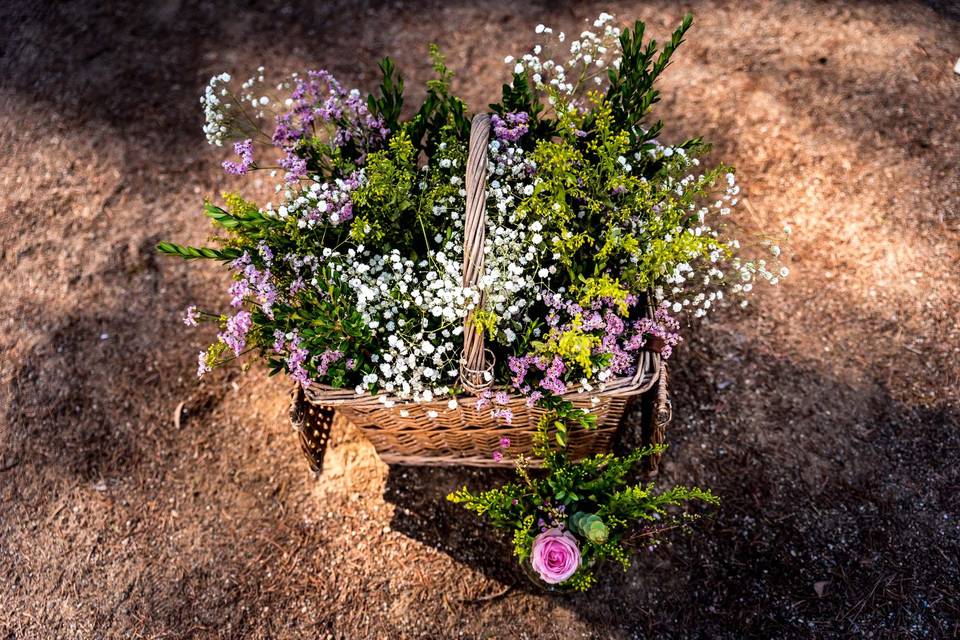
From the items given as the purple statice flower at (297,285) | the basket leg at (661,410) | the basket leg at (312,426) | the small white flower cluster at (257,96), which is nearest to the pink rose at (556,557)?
the basket leg at (661,410)

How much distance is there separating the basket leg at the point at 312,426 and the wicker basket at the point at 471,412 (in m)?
0.01

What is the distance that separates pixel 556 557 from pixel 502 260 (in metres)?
1.24

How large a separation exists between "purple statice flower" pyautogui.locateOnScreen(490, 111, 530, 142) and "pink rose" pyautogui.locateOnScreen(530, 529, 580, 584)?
168 cm

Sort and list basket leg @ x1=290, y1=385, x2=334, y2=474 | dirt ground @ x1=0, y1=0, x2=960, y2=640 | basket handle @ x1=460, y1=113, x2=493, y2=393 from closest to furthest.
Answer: basket handle @ x1=460, y1=113, x2=493, y2=393 → basket leg @ x1=290, y1=385, x2=334, y2=474 → dirt ground @ x1=0, y1=0, x2=960, y2=640

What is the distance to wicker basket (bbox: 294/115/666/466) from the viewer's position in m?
2.17

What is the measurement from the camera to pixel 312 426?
10.5 feet

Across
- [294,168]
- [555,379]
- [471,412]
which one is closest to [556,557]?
[471,412]

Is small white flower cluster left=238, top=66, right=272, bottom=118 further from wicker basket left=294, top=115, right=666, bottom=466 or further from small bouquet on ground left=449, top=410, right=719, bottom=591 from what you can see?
small bouquet on ground left=449, top=410, right=719, bottom=591

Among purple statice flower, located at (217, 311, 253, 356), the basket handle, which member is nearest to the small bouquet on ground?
the basket handle

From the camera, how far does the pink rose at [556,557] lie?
2541 mm

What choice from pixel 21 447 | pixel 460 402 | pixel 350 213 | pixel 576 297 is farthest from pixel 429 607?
pixel 21 447

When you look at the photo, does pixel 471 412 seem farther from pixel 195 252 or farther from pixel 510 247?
pixel 195 252

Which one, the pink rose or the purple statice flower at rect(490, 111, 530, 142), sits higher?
the purple statice flower at rect(490, 111, 530, 142)

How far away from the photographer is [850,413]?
11.3ft
